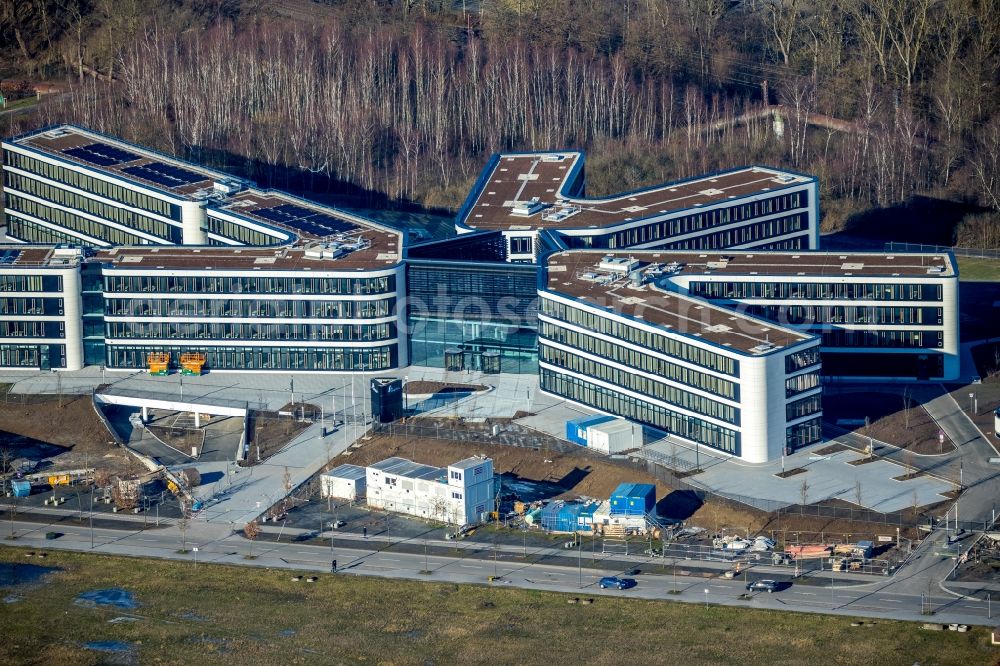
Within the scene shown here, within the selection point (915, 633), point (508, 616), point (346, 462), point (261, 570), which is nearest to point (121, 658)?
point (261, 570)

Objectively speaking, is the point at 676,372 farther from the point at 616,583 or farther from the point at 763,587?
the point at 763,587

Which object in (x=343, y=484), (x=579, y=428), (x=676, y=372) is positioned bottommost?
(x=343, y=484)

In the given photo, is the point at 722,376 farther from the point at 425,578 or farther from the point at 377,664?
the point at 377,664

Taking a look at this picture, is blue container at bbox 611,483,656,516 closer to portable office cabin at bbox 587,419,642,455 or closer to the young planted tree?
portable office cabin at bbox 587,419,642,455

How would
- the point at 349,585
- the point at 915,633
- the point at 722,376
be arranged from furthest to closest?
the point at 722,376 → the point at 349,585 → the point at 915,633

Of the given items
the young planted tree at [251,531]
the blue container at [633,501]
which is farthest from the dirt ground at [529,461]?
the young planted tree at [251,531]

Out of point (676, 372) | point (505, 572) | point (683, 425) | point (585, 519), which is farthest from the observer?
point (683, 425)

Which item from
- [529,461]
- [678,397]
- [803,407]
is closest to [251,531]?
[529,461]
